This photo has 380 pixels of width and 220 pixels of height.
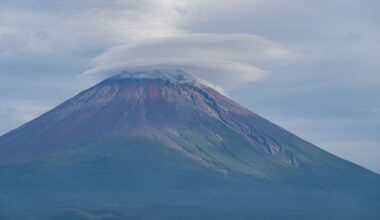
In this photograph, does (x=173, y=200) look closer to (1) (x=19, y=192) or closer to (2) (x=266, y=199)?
(2) (x=266, y=199)

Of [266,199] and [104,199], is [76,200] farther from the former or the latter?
[266,199]

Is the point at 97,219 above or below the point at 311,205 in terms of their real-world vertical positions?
below

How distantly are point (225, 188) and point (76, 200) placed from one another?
32.2 metres

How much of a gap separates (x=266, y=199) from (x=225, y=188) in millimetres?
9320

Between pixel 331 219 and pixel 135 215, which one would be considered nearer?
pixel 135 215

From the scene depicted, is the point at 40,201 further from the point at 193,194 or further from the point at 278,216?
the point at 278,216

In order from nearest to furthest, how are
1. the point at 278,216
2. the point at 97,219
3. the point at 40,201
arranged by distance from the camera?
1. the point at 97,219
2. the point at 278,216
3. the point at 40,201

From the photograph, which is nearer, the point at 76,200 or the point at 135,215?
the point at 135,215

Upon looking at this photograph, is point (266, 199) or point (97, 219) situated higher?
point (266, 199)

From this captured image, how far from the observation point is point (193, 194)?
19600 centimetres

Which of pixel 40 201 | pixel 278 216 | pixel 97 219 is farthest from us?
pixel 40 201

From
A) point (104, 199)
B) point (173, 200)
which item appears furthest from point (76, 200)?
point (173, 200)

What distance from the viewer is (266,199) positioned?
639 ft

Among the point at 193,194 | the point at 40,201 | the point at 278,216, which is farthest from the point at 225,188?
the point at 40,201
